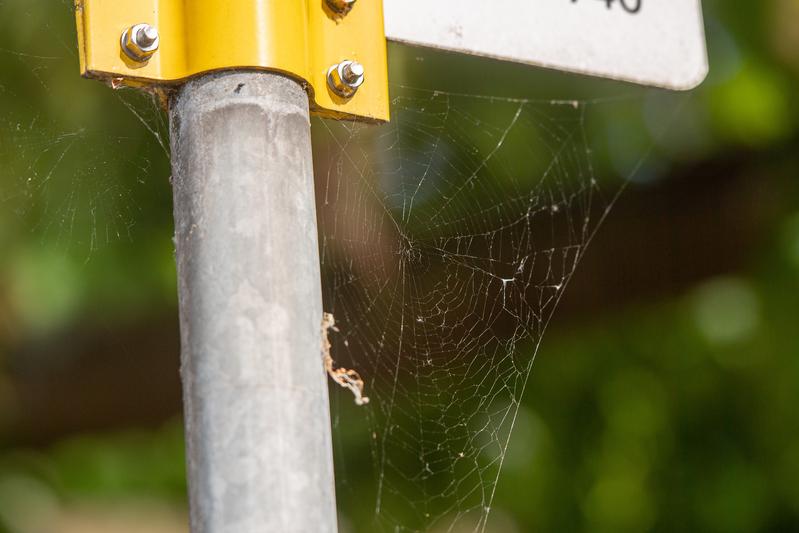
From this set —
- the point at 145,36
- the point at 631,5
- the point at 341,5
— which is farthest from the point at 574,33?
the point at 145,36

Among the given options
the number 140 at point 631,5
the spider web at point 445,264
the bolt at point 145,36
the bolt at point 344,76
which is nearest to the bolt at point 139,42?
the bolt at point 145,36

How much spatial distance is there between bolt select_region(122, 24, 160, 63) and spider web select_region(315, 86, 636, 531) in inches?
26.8

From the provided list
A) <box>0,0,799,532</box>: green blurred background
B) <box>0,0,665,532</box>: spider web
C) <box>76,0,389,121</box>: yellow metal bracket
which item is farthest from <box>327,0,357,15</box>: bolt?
<box>0,0,799,532</box>: green blurred background

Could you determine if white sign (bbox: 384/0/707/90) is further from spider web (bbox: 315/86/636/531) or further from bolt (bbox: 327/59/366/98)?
spider web (bbox: 315/86/636/531)

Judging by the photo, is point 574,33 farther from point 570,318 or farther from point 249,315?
point 570,318

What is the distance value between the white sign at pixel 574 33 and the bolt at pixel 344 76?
0.10 m

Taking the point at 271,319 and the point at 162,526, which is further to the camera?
the point at 162,526

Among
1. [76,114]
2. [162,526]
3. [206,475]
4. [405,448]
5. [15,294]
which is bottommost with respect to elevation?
[162,526]

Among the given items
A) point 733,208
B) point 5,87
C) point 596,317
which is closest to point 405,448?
point 596,317

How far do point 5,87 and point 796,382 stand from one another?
52.8 inches

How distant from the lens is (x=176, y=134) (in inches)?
23.0

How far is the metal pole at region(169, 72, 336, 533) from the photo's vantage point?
51 centimetres

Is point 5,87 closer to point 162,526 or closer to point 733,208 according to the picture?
point 162,526

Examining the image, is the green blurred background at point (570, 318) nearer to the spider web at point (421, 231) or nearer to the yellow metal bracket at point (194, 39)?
the spider web at point (421, 231)
